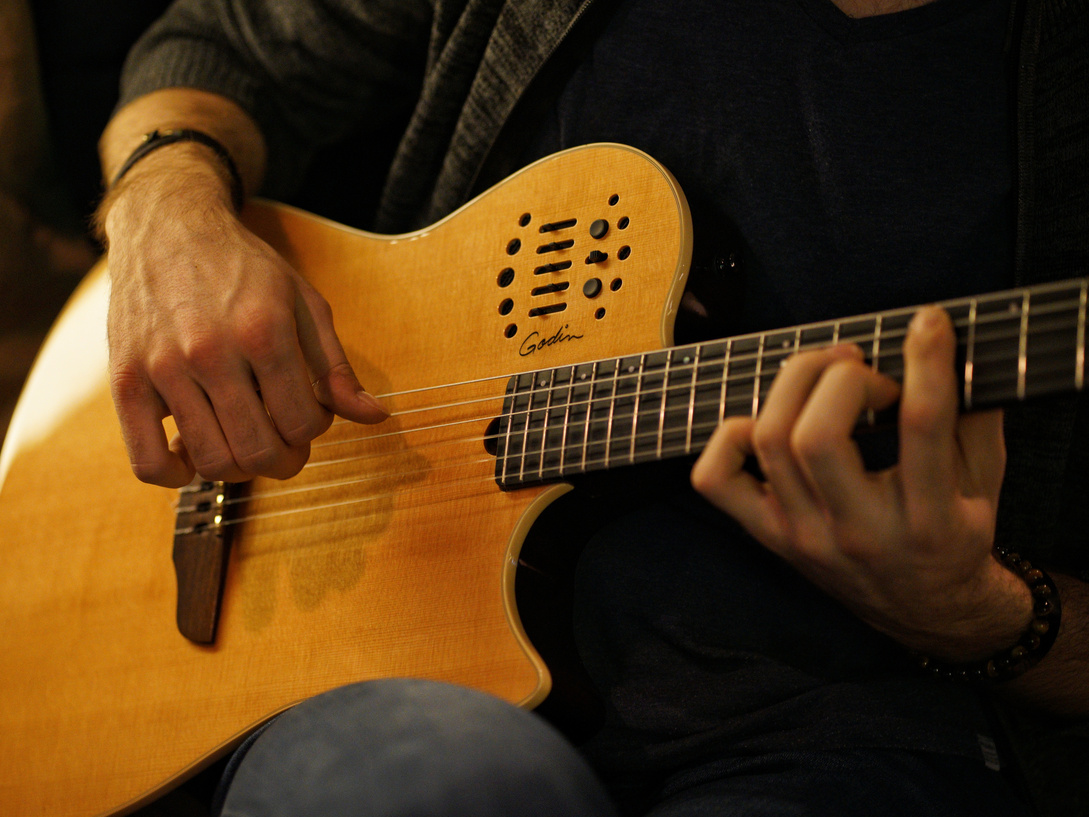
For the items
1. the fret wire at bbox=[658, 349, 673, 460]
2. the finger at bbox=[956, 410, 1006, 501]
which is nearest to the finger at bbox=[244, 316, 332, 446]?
the fret wire at bbox=[658, 349, 673, 460]

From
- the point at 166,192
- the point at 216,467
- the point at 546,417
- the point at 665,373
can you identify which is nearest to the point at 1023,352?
the point at 665,373

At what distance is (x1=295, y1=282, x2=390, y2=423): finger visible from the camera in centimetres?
73

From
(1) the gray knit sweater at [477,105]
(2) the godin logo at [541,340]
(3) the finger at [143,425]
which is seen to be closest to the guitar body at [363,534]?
(2) the godin logo at [541,340]

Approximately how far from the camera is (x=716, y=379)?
58cm

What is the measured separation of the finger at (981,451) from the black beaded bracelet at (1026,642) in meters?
0.22

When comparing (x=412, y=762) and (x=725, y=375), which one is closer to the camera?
(x=412, y=762)

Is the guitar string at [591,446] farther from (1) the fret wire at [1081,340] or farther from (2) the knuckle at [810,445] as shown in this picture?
(1) the fret wire at [1081,340]

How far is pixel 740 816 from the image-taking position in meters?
0.64

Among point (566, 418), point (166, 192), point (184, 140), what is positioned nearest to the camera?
point (566, 418)

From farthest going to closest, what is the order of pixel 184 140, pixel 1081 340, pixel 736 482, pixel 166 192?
pixel 184 140, pixel 166 192, pixel 736 482, pixel 1081 340

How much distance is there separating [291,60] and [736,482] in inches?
36.4

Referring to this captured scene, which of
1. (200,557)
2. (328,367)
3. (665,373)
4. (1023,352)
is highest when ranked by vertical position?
(1023,352)

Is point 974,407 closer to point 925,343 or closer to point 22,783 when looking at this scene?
point 925,343

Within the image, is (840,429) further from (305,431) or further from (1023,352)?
(305,431)
